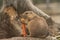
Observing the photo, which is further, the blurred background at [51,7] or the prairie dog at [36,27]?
the blurred background at [51,7]

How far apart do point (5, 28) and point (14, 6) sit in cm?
100

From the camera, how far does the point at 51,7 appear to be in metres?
13.9

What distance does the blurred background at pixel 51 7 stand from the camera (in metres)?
12.6

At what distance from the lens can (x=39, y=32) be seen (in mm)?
6285

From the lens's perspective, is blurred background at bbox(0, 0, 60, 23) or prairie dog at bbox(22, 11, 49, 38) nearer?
prairie dog at bbox(22, 11, 49, 38)

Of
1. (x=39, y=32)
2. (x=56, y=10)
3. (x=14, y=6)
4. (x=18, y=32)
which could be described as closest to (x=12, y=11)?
(x=14, y=6)

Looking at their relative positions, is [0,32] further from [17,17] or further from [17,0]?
[17,0]

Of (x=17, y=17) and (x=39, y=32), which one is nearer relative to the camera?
(x=39, y=32)

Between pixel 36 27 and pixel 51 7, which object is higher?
pixel 51 7

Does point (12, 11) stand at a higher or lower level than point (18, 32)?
higher

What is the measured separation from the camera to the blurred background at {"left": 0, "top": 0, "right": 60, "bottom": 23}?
12.6 meters

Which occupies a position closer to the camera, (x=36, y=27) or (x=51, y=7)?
(x=36, y=27)

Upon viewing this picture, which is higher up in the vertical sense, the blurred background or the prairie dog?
Result: the blurred background

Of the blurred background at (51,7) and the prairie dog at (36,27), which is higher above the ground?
the blurred background at (51,7)
